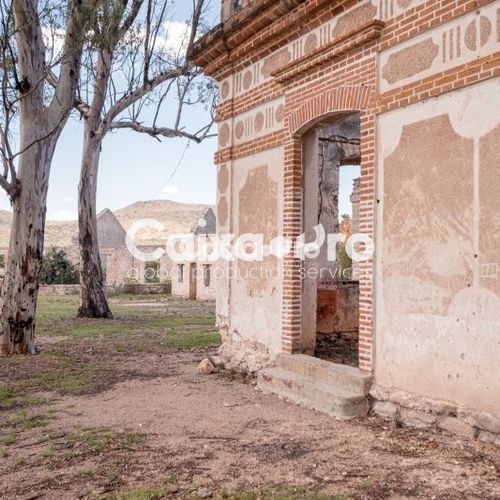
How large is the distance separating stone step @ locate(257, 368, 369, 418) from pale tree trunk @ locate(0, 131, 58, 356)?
15.8 ft

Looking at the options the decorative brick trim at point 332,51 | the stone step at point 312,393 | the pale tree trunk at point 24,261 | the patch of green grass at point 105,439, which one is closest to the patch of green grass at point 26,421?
the patch of green grass at point 105,439

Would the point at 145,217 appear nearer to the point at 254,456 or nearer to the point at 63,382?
the point at 63,382

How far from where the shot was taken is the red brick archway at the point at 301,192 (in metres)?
5.39

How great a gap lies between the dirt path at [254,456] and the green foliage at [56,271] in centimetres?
2528

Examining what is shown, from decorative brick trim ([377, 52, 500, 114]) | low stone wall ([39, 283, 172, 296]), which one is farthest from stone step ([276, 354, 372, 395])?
low stone wall ([39, 283, 172, 296])

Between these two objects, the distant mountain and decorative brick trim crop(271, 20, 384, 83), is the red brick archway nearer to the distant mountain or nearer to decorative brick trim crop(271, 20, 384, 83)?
decorative brick trim crop(271, 20, 384, 83)

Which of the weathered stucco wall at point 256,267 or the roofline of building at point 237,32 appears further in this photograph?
the weathered stucco wall at point 256,267

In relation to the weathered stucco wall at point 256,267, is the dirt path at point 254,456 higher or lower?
lower

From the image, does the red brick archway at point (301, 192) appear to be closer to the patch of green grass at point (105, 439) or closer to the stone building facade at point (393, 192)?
the stone building facade at point (393, 192)

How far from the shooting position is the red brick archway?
539cm

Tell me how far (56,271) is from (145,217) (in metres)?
50.9

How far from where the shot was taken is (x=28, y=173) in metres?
9.11

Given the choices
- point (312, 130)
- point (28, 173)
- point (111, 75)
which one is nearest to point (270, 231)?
point (312, 130)

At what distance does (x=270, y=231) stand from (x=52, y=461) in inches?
157
